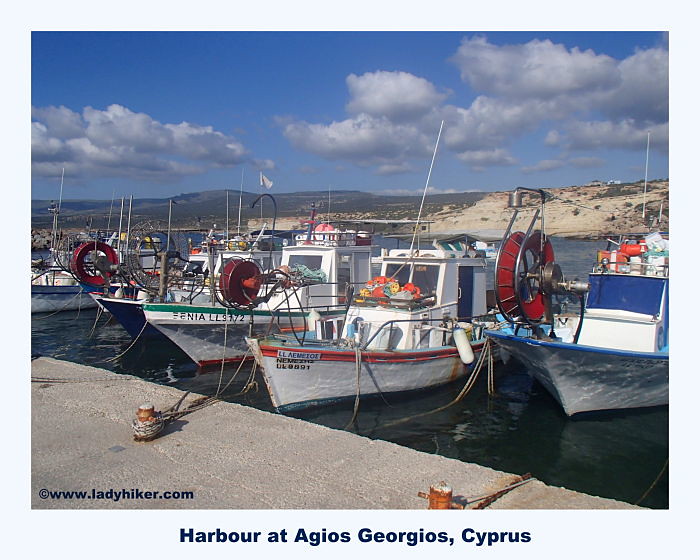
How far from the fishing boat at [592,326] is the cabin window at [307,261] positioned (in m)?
5.61

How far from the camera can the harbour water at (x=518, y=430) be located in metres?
8.38

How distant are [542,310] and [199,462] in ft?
20.8

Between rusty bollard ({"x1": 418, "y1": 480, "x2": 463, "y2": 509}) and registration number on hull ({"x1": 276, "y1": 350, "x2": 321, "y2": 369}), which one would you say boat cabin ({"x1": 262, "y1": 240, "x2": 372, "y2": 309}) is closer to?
registration number on hull ({"x1": 276, "y1": 350, "x2": 321, "y2": 369})

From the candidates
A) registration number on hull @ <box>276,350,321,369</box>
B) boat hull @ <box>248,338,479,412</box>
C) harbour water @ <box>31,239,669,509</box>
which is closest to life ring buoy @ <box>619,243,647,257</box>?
harbour water @ <box>31,239,669,509</box>

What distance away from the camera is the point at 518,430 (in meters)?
10.3

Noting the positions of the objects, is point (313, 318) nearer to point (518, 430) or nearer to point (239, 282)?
point (239, 282)

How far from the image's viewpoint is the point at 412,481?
19.5 ft

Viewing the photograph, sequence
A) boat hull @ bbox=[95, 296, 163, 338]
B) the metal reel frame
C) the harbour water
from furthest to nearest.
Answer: boat hull @ bbox=[95, 296, 163, 338] → the metal reel frame → the harbour water

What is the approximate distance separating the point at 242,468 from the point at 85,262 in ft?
49.2

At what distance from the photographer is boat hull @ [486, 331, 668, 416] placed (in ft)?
32.4

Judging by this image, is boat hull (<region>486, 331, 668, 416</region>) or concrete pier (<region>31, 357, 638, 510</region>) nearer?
concrete pier (<region>31, 357, 638, 510</region>)

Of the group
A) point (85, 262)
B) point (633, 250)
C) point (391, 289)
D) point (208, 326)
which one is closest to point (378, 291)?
point (391, 289)

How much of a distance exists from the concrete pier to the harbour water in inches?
59.9
